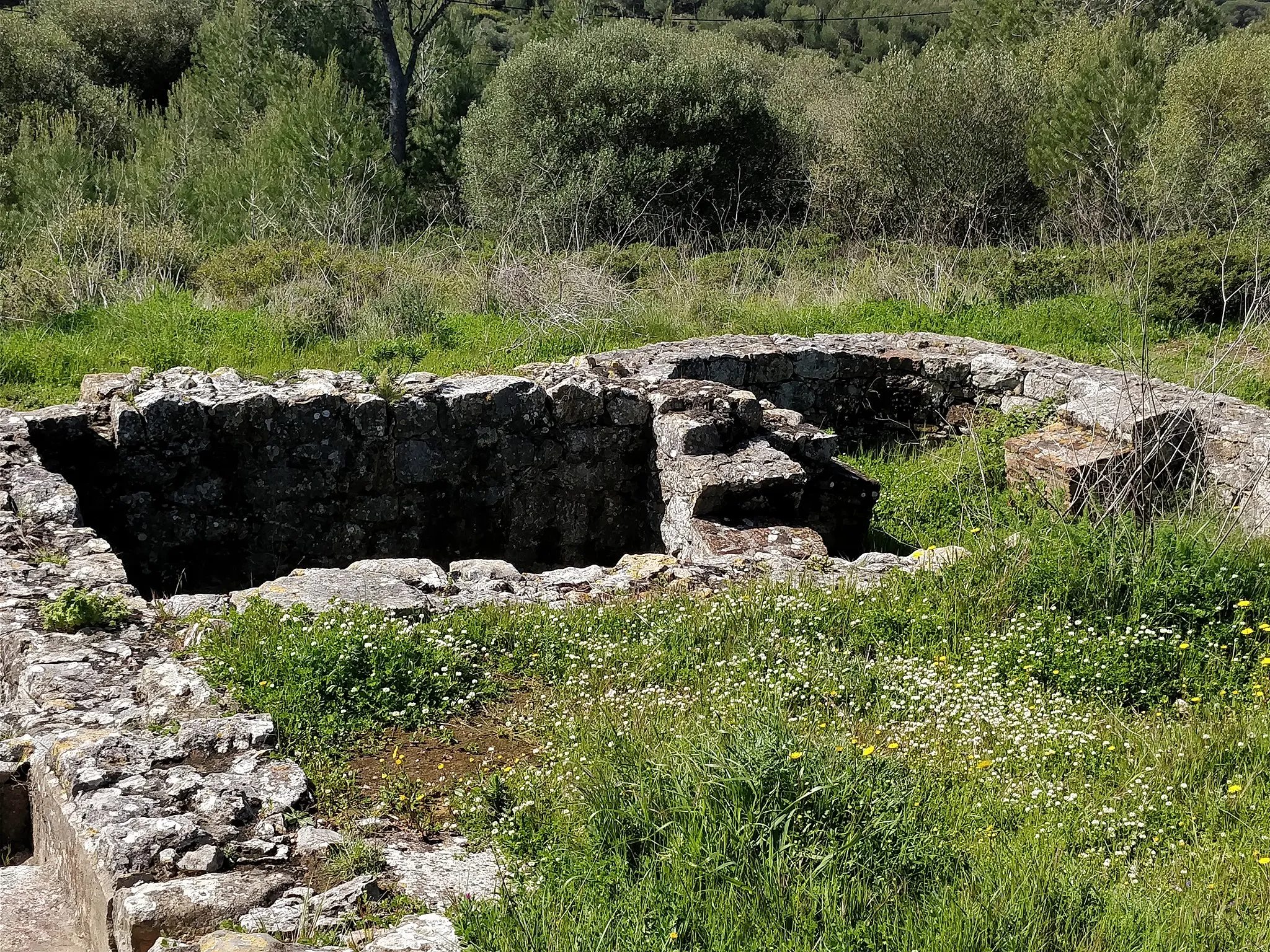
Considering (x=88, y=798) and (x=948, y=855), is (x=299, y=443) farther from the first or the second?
(x=948, y=855)

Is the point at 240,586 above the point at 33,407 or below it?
below

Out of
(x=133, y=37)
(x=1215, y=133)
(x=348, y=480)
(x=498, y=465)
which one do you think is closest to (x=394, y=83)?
(x=133, y=37)

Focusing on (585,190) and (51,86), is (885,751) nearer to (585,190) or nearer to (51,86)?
(585,190)

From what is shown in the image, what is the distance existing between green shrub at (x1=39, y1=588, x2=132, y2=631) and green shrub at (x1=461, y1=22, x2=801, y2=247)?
14.3m

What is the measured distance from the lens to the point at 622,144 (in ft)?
66.8

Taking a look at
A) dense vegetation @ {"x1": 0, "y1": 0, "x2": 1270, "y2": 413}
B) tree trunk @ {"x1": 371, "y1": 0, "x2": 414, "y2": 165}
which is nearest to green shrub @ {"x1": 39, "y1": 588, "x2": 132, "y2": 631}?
dense vegetation @ {"x1": 0, "y1": 0, "x2": 1270, "y2": 413}

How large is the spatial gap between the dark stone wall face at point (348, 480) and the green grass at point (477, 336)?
1163 millimetres

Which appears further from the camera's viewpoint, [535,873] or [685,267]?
[685,267]

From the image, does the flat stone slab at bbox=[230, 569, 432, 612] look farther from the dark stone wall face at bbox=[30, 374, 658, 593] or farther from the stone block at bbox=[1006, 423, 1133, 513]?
the stone block at bbox=[1006, 423, 1133, 513]

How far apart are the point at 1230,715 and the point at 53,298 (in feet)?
36.8

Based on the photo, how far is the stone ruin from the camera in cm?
349

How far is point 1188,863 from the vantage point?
11.4 feet

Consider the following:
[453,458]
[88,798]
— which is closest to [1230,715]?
[88,798]

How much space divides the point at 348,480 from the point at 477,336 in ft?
11.9
